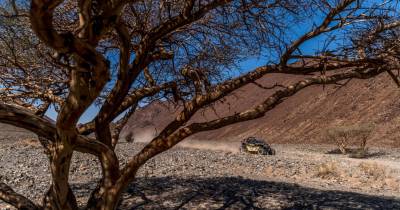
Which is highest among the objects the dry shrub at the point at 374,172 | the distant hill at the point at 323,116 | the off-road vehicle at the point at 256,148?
the distant hill at the point at 323,116

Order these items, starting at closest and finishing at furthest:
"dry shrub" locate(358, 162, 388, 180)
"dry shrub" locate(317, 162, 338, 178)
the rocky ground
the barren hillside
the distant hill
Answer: the rocky ground < "dry shrub" locate(317, 162, 338, 178) < "dry shrub" locate(358, 162, 388, 180) < the distant hill < the barren hillside

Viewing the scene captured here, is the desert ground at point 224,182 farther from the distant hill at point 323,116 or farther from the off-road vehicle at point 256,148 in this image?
the distant hill at point 323,116

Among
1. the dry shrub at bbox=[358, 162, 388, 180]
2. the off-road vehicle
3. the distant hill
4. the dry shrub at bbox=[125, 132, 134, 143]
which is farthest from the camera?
the distant hill

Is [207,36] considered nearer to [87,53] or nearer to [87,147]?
[87,147]

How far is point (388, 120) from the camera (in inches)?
1491

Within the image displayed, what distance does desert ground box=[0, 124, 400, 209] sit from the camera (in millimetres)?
7992

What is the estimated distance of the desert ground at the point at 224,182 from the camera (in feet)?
26.2

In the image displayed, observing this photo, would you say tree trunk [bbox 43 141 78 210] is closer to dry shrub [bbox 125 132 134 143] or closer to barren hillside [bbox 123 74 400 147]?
barren hillside [bbox 123 74 400 147]

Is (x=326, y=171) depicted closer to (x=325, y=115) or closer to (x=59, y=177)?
(x=59, y=177)

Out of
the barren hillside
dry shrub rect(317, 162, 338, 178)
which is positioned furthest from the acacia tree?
the barren hillside

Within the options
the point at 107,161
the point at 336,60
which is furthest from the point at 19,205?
the point at 336,60

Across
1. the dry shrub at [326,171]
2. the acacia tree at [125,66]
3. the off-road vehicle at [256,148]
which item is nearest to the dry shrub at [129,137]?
the off-road vehicle at [256,148]

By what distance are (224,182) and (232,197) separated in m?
1.67

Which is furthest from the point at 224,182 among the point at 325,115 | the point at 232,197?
the point at 325,115
